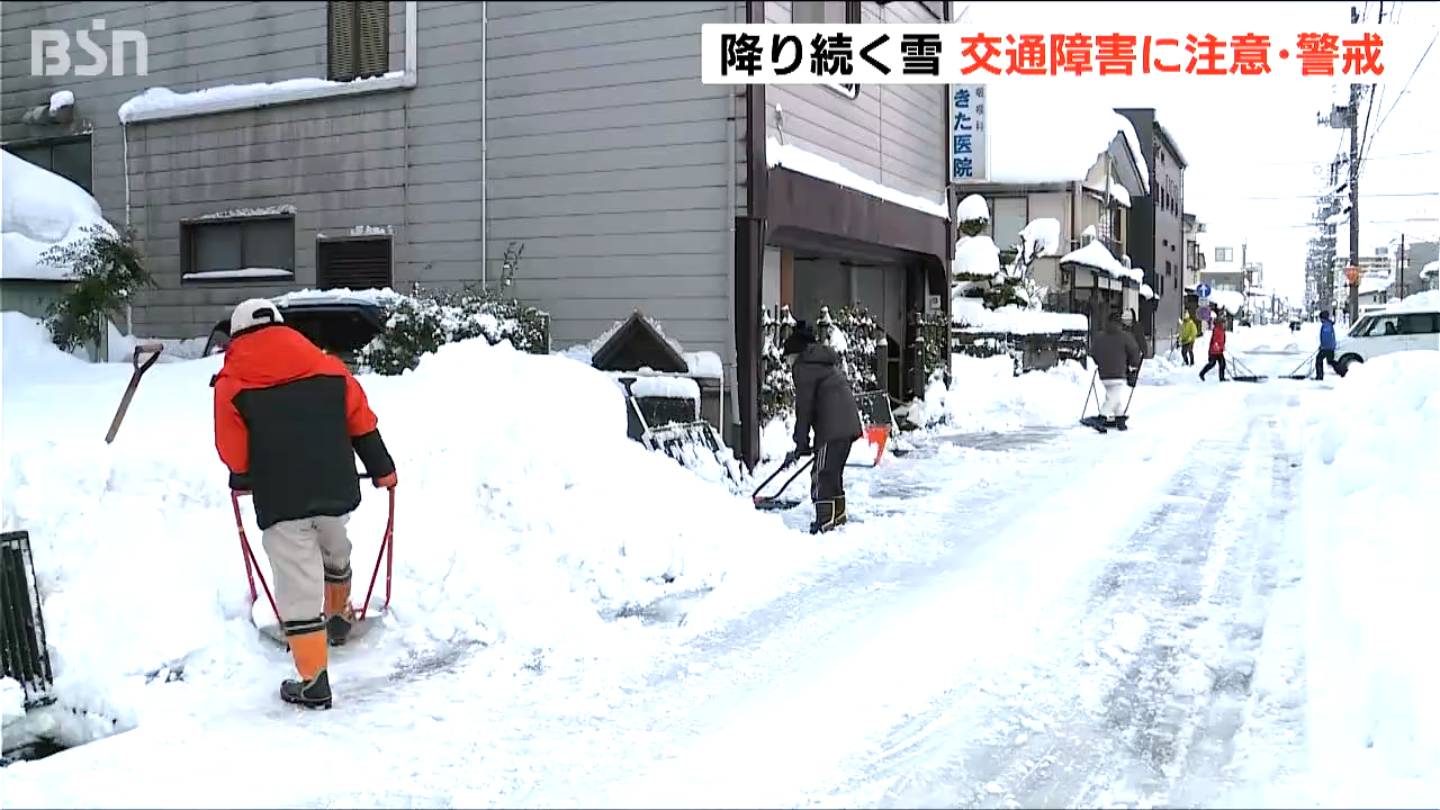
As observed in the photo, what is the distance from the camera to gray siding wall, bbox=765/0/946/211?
11.7 meters

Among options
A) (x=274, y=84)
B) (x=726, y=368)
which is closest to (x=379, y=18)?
(x=274, y=84)

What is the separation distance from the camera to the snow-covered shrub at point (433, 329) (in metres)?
10.2

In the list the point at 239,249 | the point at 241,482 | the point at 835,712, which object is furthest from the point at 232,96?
the point at 835,712

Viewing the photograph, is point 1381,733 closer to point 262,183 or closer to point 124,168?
point 262,183

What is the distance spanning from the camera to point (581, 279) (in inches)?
450

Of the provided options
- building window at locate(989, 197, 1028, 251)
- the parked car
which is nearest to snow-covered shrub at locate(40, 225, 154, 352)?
the parked car

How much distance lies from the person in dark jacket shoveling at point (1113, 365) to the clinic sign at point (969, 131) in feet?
37.2

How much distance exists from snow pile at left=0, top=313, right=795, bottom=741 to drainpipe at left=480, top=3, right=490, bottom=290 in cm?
323

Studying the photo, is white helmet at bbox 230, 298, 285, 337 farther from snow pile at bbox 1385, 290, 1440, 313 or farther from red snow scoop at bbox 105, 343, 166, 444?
snow pile at bbox 1385, 290, 1440, 313

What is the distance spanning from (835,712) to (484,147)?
8.72 meters

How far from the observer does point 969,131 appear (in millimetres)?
26828

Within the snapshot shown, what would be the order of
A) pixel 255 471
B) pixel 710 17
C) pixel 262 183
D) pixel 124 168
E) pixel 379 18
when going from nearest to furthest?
pixel 255 471, pixel 710 17, pixel 379 18, pixel 262 183, pixel 124 168

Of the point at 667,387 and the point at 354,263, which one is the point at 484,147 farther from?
the point at 667,387

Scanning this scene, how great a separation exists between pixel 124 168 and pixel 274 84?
287 cm
